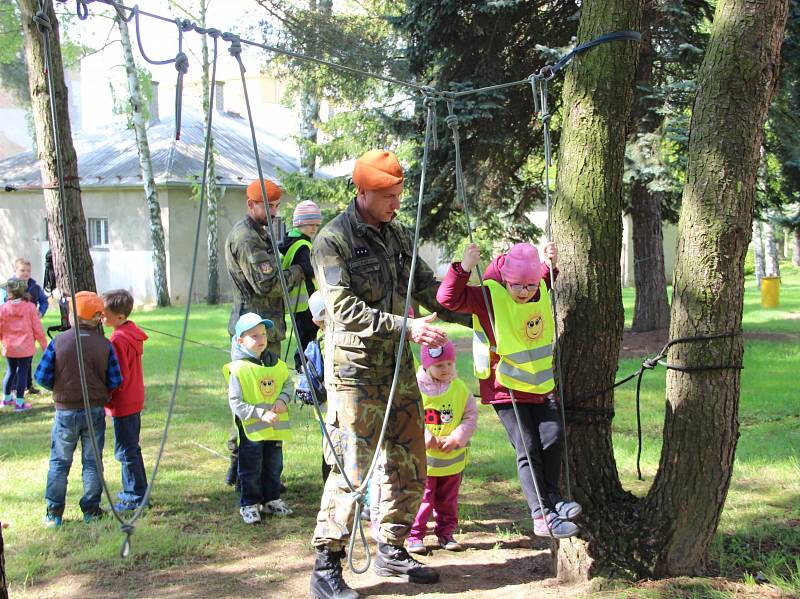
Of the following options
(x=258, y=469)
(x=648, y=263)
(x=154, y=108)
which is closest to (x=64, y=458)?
(x=258, y=469)

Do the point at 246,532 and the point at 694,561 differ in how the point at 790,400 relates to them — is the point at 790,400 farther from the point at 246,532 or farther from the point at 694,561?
the point at 246,532

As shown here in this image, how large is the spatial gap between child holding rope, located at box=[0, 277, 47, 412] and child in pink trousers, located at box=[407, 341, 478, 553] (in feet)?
19.8

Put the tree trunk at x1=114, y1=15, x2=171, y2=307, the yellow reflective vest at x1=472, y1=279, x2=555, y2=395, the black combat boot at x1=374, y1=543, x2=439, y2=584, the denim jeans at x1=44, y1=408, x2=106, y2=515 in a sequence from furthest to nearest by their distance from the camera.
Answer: the tree trunk at x1=114, y1=15, x2=171, y2=307 < the denim jeans at x1=44, y1=408, x2=106, y2=515 < the black combat boot at x1=374, y1=543, x2=439, y2=584 < the yellow reflective vest at x1=472, y1=279, x2=555, y2=395

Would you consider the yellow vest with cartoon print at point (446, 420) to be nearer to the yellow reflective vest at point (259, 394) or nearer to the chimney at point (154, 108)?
the yellow reflective vest at point (259, 394)

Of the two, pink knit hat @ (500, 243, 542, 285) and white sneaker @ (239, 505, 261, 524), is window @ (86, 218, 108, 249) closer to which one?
white sneaker @ (239, 505, 261, 524)

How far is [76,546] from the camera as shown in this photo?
5.03 m

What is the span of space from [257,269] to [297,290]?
0.43 metres

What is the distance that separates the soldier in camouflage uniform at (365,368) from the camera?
4055 millimetres

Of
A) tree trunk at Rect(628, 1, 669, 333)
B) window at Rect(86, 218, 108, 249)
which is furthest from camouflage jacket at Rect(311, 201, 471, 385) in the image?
window at Rect(86, 218, 108, 249)

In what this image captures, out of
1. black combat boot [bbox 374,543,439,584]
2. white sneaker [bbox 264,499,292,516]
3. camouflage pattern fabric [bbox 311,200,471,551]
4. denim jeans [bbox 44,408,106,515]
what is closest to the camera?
camouflage pattern fabric [bbox 311,200,471,551]

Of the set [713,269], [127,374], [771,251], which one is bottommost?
[127,374]

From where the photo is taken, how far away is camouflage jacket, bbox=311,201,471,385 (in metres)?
3.93

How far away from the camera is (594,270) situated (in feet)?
14.0

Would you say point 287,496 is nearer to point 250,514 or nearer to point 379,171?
point 250,514
